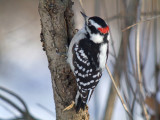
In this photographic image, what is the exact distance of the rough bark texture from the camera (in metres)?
2.41

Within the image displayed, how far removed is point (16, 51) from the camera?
5.22 metres

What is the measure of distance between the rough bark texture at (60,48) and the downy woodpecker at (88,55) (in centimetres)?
7

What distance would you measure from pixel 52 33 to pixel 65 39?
151mm

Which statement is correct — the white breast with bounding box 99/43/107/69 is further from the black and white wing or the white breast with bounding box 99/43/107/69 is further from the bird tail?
the bird tail

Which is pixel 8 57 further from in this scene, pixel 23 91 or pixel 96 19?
pixel 96 19

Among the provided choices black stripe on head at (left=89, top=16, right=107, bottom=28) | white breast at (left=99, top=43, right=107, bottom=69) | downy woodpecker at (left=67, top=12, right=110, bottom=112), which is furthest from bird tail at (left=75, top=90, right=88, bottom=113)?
black stripe on head at (left=89, top=16, right=107, bottom=28)

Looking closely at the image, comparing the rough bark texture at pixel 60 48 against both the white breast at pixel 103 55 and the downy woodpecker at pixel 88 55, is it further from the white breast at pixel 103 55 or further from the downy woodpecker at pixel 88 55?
the white breast at pixel 103 55

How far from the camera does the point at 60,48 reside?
2.51m

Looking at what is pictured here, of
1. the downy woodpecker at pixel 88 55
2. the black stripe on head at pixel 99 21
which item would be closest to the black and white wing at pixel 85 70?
the downy woodpecker at pixel 88 55

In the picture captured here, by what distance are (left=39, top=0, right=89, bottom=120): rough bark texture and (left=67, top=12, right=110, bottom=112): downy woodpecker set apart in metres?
0.07

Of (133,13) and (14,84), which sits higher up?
(133,13)

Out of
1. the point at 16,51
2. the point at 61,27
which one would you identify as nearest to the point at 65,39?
the point at 61,27

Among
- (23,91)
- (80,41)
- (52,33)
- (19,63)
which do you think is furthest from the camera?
(19,63)

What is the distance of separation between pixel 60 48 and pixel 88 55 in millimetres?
308
